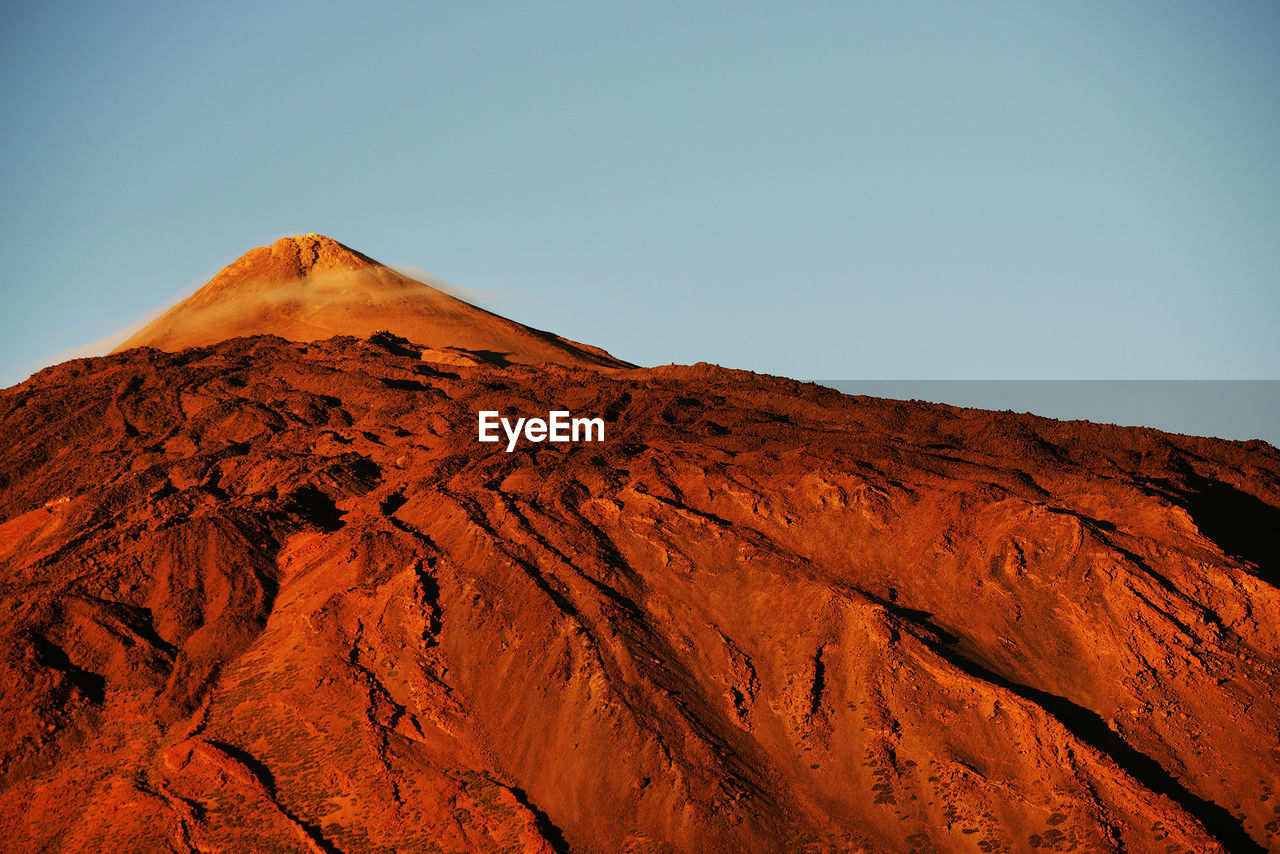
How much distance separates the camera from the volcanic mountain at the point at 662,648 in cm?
2436

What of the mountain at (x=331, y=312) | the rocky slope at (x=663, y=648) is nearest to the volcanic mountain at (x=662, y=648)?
the rocky slope at (x=663, y=648)

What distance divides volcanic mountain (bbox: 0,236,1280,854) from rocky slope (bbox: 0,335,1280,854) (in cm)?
8

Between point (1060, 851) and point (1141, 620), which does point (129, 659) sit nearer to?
point (1060, 851)

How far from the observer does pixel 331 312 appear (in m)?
70.3

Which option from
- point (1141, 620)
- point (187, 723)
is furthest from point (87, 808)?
point (1141, 620)

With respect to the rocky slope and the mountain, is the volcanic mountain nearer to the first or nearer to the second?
the rocky slope

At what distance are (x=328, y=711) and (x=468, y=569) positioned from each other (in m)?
5.02

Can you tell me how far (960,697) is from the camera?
26094 mm

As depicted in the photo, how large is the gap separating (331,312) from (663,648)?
47.5 metres

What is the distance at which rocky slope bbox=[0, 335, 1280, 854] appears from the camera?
960 inches

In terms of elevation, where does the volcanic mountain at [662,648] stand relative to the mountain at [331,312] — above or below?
below

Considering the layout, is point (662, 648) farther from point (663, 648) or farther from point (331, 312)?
point (331, 312)

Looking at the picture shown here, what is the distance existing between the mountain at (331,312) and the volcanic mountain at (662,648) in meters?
28.4

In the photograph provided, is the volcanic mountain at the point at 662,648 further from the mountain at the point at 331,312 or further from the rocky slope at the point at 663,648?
the mountain at the point at 331,312
